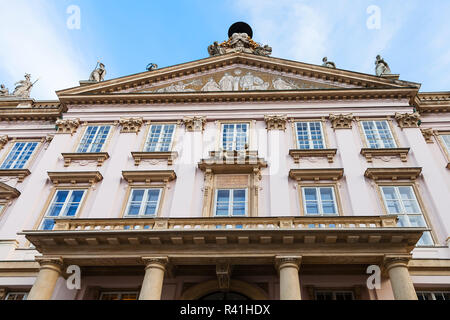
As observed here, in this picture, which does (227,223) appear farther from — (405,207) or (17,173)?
(17,173)

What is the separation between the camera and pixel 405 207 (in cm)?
1482

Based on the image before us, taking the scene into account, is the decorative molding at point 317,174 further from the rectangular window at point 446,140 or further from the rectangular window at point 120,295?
the rectangular window at point 120,295

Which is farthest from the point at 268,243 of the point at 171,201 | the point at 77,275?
the point at 77,275

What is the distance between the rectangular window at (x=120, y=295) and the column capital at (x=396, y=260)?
886 cm

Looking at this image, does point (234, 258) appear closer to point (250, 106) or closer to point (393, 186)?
point (393, 186)

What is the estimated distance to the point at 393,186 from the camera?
51.1 feet

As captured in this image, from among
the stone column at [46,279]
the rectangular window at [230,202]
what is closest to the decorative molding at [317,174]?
the rectangular window at [230,202]

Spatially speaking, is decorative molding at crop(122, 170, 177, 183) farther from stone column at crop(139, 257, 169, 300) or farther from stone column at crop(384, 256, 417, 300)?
stone column at crop(384, 256, 417, 300)

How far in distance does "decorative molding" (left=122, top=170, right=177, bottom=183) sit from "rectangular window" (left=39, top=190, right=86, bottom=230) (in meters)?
2.16

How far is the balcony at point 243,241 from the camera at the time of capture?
37.3 ft

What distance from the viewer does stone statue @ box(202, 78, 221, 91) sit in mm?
20734

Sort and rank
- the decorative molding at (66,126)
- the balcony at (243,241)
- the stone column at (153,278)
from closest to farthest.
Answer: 1. the stone column at (153,278)
2. the balcony at (243,241)
3. the decorative molding at (66,126)

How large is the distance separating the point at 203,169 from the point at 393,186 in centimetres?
853

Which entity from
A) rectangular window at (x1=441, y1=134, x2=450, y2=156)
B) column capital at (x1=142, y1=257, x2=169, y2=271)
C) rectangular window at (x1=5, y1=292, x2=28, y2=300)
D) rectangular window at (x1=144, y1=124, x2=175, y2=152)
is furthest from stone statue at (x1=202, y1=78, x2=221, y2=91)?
rectangular window at (x1=5, y1=292, x2=28, y2=300)
